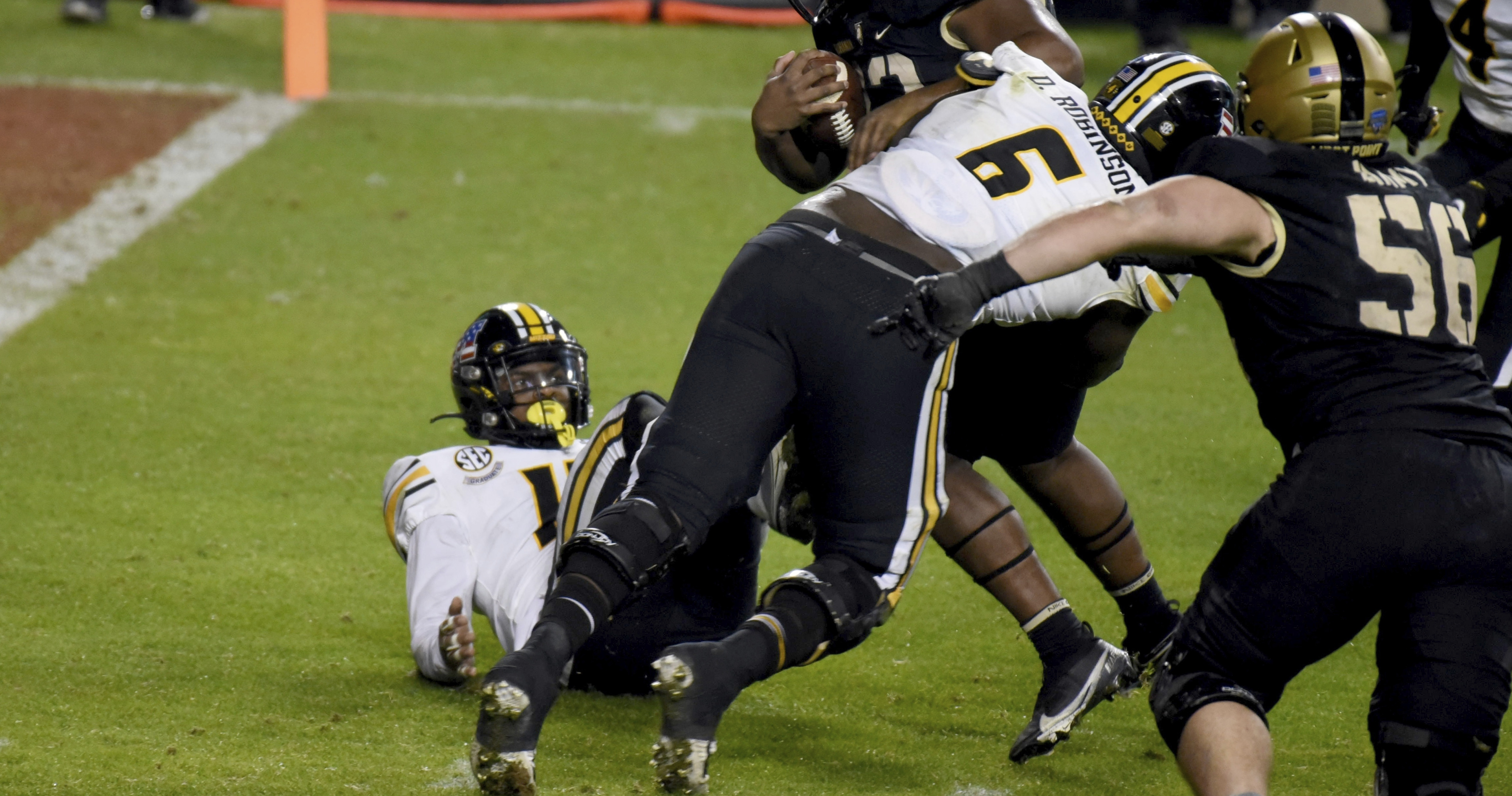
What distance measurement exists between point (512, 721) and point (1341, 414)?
134 centimetres

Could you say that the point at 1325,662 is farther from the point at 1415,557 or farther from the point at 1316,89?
the point at 1316,89

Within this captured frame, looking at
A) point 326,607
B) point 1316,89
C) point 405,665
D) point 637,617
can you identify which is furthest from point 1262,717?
point 326,607

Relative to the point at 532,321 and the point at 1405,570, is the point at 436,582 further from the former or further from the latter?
the point at 1405,570

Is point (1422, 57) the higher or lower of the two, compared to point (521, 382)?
higher

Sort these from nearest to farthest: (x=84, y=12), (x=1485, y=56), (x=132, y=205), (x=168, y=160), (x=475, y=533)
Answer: (x=475, y=533)
(x=1485, y=56)
(x=132, y=205)
(x=168, y=160)
(x=84, y=12)

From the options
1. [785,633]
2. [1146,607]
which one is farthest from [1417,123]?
[785,633]

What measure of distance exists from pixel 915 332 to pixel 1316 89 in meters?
0.75

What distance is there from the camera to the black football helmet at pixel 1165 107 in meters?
3.12

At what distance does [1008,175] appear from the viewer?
8.97ft

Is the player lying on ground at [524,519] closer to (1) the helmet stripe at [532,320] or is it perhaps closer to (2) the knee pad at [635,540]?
(1) the helmet stripe at [532,320]

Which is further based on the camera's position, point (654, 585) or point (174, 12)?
point (174, 12)

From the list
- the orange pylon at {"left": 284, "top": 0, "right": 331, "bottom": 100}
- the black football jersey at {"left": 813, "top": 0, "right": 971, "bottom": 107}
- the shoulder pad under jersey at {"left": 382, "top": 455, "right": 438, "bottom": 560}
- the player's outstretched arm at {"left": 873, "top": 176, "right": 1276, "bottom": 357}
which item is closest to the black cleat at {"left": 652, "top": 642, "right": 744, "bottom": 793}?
the player's outstretched arm at {"left": 873, "top": 176, "right": 1276, "bottom": 357}

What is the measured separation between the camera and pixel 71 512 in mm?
4371

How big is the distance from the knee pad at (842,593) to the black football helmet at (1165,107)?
1.01 meters
